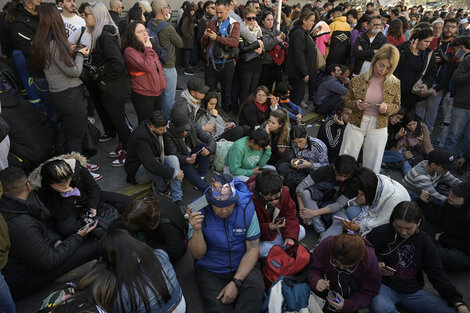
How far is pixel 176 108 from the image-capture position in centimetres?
467

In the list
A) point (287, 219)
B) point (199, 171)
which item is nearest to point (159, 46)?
point (199, 171)

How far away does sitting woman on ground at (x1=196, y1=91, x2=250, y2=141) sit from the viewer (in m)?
5.00

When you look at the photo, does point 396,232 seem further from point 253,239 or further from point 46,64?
point 46,64

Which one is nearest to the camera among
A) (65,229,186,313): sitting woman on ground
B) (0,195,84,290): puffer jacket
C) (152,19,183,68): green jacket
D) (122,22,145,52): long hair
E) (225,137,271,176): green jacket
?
(65,229,186,313): sitting woman on ground

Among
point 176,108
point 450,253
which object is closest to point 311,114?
point 176,108

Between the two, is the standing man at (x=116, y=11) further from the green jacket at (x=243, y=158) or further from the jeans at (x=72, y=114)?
the green jacket at (x=243, y=158)

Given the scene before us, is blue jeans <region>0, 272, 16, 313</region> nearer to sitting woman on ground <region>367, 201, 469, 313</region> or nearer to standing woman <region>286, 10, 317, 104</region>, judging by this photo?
sitting woman on ground <region>367, 201, 469, 313</region>

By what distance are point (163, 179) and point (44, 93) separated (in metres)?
1.93

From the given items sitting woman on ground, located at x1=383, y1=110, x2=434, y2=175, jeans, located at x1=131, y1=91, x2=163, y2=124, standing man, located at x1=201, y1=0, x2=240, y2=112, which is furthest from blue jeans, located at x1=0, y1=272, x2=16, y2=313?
sitting woman on ground, located at x1=383, y1=110, x2=434, y2=175

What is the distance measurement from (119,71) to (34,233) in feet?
7.48

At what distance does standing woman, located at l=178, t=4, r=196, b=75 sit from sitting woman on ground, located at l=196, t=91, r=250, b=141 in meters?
3.81

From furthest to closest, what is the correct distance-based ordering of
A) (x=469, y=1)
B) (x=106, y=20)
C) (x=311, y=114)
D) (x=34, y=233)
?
1. (x=469, y=1)
2. (x=311, y=114)
3. (x=106, y=20)
4. (x=34, y=233)

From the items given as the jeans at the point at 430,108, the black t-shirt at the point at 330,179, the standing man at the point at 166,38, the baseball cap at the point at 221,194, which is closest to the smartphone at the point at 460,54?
the jeans at the point at 430,108

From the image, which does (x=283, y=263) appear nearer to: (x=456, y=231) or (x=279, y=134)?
(x=456, y=231)
